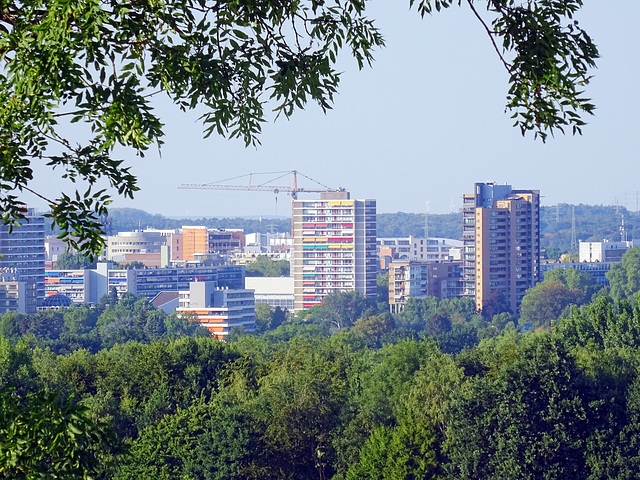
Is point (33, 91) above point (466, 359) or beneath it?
above

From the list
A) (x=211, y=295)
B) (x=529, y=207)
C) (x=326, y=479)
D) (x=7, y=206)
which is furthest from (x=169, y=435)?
(x=529, y=207)

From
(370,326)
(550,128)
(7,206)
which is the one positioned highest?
(550,128)

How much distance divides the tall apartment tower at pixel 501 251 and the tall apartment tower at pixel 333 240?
797 inches

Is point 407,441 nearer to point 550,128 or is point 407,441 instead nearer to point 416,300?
point 550,128

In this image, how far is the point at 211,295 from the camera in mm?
104938

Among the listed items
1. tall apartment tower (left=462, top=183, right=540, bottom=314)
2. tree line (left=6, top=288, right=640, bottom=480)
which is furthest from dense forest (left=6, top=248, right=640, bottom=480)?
tall apartment tower (left=462, top=183, right=540, bottom=314)

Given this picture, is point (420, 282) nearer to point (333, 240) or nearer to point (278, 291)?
point (333, 240)

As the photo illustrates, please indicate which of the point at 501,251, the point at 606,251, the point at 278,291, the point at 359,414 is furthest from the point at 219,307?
the point at 359,414

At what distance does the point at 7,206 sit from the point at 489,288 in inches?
4131

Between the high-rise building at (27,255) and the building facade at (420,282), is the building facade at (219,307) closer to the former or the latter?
the high-rise building at (27,255)

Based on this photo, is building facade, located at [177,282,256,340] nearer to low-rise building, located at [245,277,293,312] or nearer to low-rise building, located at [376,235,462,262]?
low-rise building, located at [245,277,293,312]

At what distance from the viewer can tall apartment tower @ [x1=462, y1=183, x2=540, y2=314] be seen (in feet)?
358

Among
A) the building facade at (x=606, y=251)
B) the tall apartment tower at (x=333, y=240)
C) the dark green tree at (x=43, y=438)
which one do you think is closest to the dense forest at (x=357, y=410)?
the dark green tree at (x=43, y=438)

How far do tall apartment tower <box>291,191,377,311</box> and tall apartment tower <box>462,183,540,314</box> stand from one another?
797 inches
